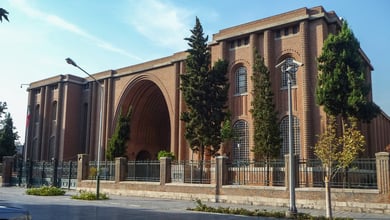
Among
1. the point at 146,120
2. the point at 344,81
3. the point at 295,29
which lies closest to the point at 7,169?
the point at 146,120

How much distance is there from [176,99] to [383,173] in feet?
81.1

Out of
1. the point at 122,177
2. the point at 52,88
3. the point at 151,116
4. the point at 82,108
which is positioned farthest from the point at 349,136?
the point at 52,88

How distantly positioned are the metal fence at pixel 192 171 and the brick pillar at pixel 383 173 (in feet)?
30.0

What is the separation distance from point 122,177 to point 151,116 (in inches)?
910

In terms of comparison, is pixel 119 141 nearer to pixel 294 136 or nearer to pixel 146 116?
pixel 146 116

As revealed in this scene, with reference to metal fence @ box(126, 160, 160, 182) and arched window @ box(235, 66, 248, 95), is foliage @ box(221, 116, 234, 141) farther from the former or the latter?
metal fence @ box(126, 160, 160, 182)

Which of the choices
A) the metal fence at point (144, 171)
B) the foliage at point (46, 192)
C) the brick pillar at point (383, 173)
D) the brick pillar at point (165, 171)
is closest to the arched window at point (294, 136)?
the brick pillar at point (165, 171)

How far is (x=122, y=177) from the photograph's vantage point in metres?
27.1

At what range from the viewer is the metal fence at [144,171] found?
25.3m

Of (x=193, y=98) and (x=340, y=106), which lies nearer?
(x=340, y=106)

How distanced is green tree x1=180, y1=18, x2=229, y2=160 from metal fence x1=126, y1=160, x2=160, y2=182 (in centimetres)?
388

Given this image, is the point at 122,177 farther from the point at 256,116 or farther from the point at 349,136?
the point at 349,136

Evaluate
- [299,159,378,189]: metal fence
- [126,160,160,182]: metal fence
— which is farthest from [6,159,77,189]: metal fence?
[299,159,378,189]: metal fence

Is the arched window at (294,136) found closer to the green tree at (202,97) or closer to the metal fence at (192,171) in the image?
the green tree at (202,97)
